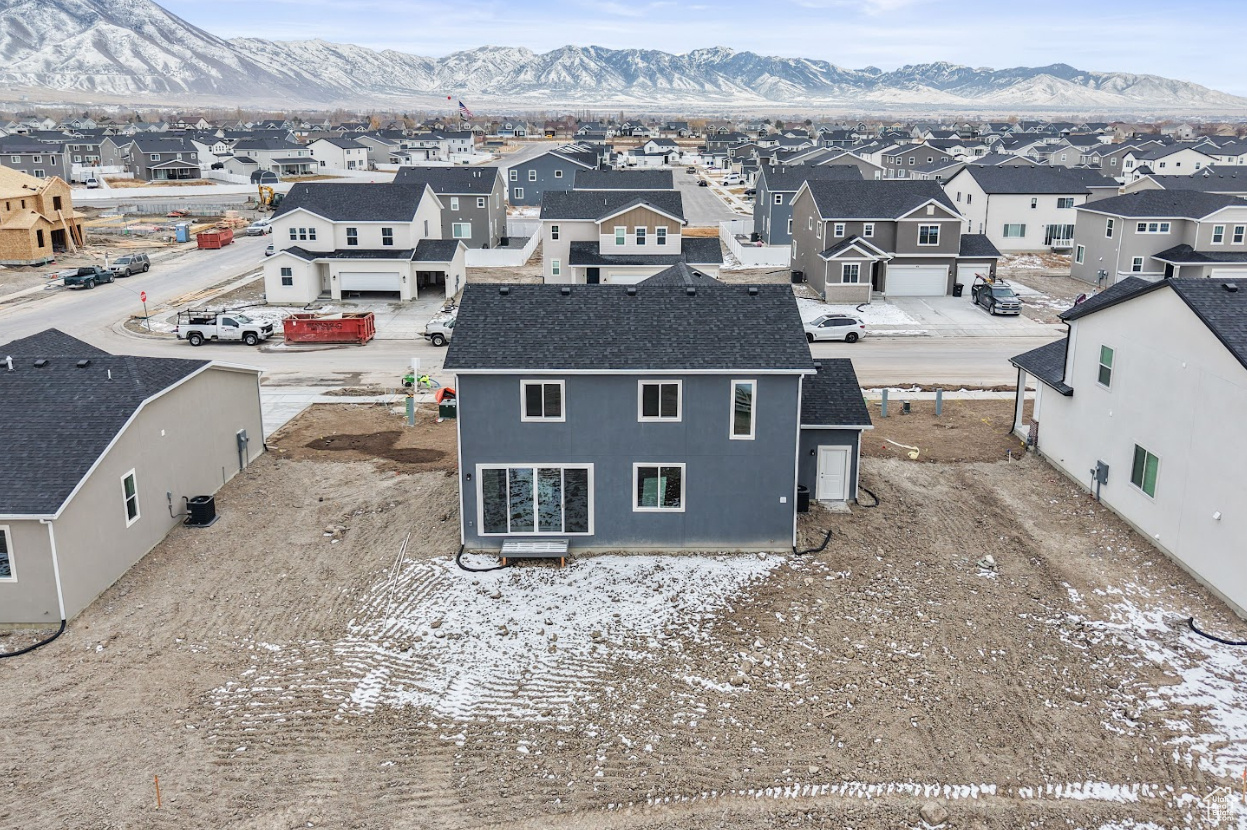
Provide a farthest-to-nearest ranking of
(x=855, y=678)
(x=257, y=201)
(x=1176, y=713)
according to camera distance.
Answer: (x=257, y=201)
(x=855, y=678)
(x=1176, y=713)

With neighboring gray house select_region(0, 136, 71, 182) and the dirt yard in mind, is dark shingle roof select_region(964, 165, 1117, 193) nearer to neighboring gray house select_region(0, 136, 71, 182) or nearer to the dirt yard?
the dirt yard

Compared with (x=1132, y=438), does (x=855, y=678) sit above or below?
below

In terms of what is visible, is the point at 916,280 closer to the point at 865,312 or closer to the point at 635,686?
the point at 865,312

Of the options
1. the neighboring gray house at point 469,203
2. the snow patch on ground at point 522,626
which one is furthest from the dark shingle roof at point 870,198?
the snow patch on ground at point 522,626

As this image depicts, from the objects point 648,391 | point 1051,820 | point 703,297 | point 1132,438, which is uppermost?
point 703,297

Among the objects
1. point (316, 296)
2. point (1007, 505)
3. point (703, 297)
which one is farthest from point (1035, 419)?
point (316, 296)

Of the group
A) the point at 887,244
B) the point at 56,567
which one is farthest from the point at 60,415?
the point at 887,244

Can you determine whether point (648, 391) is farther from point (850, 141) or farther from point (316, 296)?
point (850, 141)
